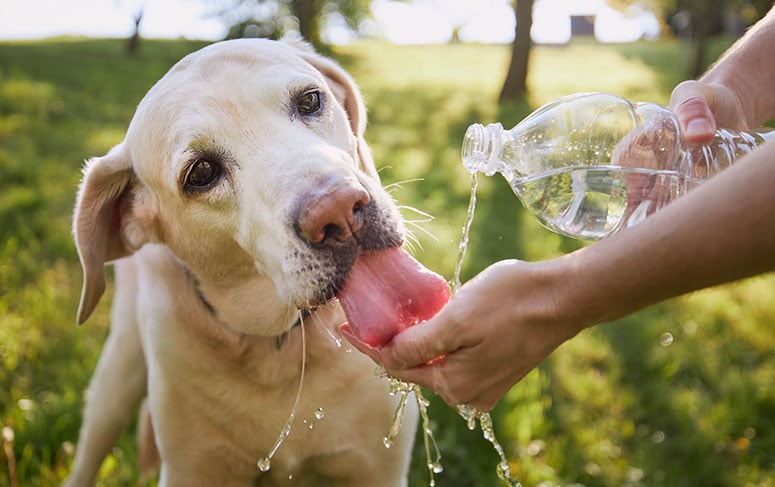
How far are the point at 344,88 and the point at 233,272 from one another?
808mm

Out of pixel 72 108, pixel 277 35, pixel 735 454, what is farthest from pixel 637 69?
pixel 735 454

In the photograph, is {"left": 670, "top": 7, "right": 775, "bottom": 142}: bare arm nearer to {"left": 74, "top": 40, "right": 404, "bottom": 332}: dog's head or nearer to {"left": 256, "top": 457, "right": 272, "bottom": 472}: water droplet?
{"left": 74, "top": 40, "right": 404, "bottom": 332}: dog's head

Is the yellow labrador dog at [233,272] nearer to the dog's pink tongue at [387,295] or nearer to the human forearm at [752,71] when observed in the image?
the dog's pink tongue at [387,295]

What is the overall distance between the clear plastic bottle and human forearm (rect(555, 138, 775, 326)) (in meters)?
0.87

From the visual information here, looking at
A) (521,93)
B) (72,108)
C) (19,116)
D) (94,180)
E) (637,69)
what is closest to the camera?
(94,180)

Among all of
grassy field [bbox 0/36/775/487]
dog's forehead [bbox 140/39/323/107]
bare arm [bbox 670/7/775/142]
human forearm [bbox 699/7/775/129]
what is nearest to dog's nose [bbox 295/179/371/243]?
dog's forehead [bbox 140/39/323/107]

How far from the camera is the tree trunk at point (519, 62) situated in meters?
12.2

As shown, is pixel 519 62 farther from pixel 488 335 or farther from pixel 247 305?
pixel 488 335

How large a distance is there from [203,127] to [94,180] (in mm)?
562

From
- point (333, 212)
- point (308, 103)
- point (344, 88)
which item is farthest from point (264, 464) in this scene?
point (344, 88)

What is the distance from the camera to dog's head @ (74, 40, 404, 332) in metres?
1.86

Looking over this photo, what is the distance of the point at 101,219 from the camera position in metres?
2.48

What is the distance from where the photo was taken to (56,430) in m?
3.37

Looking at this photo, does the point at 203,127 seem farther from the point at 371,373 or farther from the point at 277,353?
the point at 371,373
